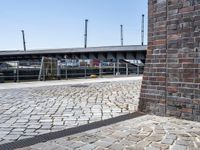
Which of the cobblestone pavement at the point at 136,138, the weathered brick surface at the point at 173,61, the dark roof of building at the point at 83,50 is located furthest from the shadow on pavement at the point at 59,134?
the dark roof of building at the point at 83,50

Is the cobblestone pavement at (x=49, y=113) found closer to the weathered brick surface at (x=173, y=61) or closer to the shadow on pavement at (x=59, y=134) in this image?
the shadow on pavement at (x=59, y=134)

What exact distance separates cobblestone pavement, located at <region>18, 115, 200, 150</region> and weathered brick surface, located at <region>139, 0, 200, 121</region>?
0.58m

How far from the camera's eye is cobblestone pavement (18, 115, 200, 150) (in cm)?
459

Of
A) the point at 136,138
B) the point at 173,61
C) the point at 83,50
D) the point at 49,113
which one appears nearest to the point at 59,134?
the point at 136,138

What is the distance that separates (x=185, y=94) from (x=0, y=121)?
3591 millimetres

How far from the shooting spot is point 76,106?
27.3 ft

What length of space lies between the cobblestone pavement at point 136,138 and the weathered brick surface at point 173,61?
22.8 inches

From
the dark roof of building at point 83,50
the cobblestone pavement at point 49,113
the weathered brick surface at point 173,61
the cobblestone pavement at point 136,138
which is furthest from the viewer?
the dark roof of building at point 83,50

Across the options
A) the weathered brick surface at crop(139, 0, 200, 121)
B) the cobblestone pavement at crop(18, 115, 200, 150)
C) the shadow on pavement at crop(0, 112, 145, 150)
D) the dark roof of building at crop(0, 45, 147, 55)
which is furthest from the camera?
the dark roof of building at crop(0, 45, 147, 55)

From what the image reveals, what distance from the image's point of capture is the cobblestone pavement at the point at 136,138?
4.59 meters

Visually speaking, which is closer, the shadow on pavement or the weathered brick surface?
the shadow on pavement

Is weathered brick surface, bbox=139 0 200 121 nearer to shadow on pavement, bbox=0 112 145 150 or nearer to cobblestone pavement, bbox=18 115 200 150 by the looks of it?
cobblestone pavement, bbox=18 115 200 150

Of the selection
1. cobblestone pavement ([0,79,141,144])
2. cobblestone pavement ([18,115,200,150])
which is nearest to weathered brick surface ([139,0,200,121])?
cobblestone pavement ([18,115,200,150])

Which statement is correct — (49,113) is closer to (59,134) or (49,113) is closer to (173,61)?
(59,134)
